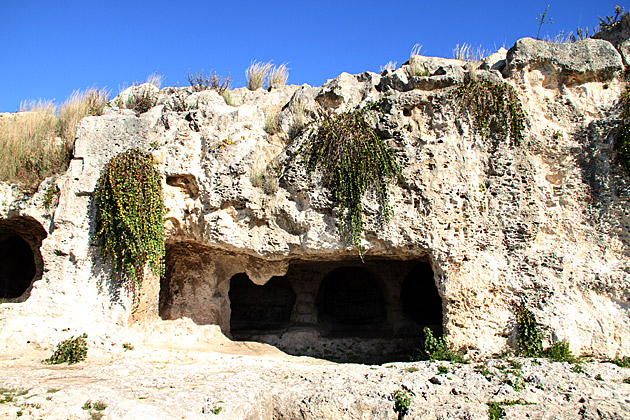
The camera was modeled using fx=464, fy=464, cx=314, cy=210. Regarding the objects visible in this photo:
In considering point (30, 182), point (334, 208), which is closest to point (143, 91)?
point (30, 182)

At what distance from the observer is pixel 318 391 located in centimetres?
545

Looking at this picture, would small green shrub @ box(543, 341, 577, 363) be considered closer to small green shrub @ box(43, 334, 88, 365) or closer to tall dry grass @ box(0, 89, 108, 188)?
small green shrub @ box(43, 334, 88, 365)

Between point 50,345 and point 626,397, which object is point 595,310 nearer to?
point 626,397

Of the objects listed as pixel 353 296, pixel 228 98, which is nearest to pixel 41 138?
pixel 228 98

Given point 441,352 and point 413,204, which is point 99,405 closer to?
point 441,352

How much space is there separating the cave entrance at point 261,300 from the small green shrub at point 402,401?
835 centimetres

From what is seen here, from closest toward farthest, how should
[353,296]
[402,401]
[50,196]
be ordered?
[402,401] < [50,196] < [353,296]

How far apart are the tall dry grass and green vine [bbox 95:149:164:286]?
1558 millimetres

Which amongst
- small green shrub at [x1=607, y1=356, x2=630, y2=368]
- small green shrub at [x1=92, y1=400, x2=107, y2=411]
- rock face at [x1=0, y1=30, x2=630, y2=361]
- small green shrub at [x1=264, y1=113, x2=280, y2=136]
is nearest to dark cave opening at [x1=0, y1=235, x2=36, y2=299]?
rock face at [x1=0, y1=30, x2=630, y2=361]

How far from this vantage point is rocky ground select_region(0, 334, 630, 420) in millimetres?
4781

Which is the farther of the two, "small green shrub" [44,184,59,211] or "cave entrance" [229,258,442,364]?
"cave entrance" [229,258,442,364]

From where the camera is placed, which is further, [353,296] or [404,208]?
[353,296]

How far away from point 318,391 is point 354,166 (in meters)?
3.34

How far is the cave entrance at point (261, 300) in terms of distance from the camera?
13.5m
